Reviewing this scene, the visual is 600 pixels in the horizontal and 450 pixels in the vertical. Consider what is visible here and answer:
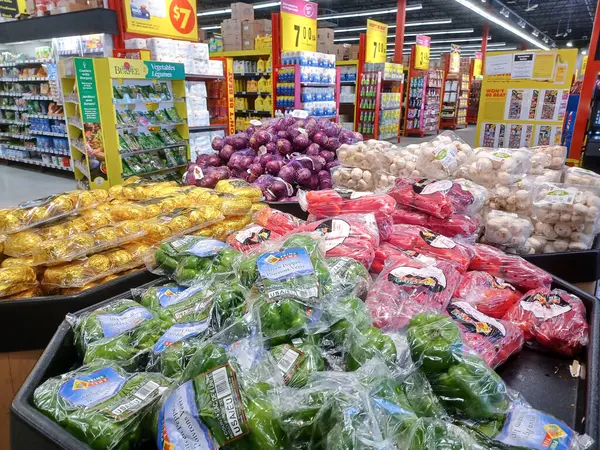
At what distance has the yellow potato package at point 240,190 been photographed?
245 centimetres

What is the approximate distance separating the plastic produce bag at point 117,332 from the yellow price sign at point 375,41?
11.6 metres

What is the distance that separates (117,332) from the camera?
114cm

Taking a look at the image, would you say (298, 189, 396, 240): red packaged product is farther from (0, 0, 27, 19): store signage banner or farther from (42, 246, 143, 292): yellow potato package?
(0, 0, 27, 19): store signage banner

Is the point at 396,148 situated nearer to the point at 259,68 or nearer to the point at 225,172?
the point at 225,172

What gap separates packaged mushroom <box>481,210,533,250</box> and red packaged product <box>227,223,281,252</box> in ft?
3.65

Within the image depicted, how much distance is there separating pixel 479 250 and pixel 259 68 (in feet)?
26.2

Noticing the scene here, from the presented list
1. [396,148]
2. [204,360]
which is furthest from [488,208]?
[204,360]

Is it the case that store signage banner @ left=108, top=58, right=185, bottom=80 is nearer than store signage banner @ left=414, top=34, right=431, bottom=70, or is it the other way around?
store signage banner @ left=108, top=58, right=185, bottom=80

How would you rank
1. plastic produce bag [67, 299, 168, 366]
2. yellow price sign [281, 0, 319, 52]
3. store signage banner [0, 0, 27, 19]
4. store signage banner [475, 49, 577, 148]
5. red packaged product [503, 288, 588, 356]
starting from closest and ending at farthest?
1. plastic produce bag [67, 299, 168, 366]
2. red packaged product [503, 288, 588, 356]
3. store signage banner [475, 49, 577, 148]
4. yellow price sign [281, 0, 319, 52]
5. store signage banner [0, 0, 27, 19]

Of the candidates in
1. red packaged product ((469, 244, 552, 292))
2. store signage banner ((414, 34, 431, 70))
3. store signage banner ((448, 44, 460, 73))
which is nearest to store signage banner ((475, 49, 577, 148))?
red packaged product ((469, 244, 552, 292))

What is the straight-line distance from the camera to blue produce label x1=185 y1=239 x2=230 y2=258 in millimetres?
1532

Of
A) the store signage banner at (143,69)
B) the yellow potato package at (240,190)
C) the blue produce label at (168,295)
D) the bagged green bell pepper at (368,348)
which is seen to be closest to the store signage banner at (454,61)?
the store signage banner at (143,69)

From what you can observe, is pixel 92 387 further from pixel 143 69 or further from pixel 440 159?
pixel 143 69

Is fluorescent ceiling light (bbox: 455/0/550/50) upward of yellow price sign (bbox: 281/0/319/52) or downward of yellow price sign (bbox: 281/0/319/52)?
upward
